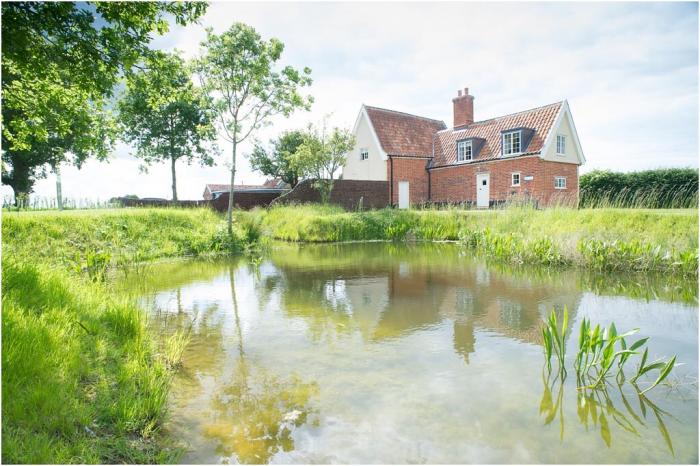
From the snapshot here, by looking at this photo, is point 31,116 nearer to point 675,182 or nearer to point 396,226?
point 396,226

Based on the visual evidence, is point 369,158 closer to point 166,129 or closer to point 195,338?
point 166,129

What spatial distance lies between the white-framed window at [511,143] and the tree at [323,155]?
9.11m

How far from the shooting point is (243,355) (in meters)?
4.88

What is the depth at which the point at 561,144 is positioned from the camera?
25781 mm

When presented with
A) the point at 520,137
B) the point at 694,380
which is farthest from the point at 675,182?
the point at 694,380

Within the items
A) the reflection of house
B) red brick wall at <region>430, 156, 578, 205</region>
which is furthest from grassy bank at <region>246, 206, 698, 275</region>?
red brick wall at <region>430, 156, 578, 205</region>

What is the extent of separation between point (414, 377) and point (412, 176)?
2513cm

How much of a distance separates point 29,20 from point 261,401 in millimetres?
6013

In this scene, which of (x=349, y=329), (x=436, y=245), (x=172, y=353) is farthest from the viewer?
(x=436, y=245)

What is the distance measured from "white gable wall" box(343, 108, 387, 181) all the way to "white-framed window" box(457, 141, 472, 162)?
4816 millimetres

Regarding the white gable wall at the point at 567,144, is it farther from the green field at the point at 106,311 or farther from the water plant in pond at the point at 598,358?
the water plant in pond at the point at 598,358

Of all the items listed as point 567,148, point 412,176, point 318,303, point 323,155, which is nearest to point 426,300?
point 318,303

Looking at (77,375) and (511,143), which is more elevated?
(511,143)

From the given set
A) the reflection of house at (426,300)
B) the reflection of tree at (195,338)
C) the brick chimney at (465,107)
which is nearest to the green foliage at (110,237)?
the reflection of tree at (195,338)
